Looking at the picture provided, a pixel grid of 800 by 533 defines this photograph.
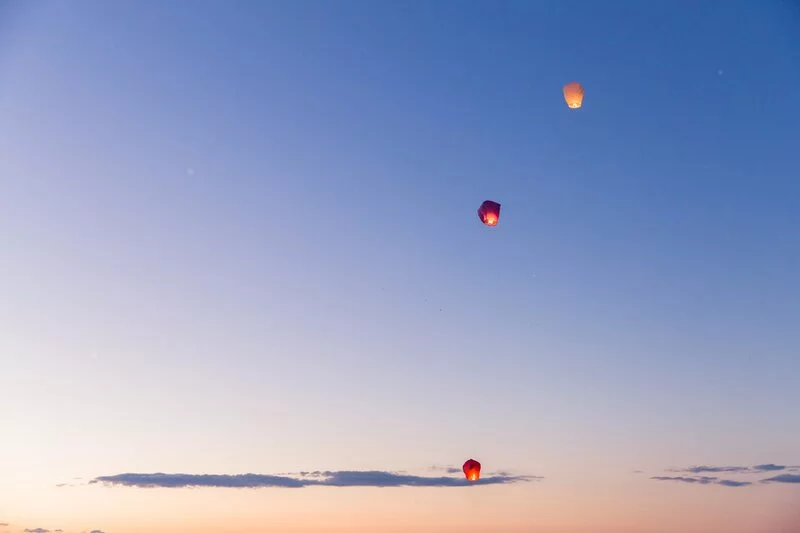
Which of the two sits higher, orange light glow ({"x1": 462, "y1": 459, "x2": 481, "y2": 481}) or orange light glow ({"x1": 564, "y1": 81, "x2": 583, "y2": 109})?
orange light glow ({"x1": 564, "y1": 81, "x2": 583, "y2": 109})

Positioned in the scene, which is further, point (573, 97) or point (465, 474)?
point (465, 474)

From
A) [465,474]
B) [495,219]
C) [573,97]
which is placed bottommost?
[465,474]

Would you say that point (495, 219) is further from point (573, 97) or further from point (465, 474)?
point (465, 474)

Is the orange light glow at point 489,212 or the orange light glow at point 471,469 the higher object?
the orange light glow at point 489,212

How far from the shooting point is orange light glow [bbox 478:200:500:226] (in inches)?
1331

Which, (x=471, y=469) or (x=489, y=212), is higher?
(x=489, y=212)

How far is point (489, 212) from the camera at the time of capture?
111ft

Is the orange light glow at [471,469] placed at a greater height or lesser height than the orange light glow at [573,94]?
lesser

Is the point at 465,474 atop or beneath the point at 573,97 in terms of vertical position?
beneath

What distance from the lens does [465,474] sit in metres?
34.5

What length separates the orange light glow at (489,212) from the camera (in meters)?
33.8

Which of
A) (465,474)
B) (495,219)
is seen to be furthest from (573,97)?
(465,474)

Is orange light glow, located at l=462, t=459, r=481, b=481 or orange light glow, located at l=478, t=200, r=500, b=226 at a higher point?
orange light glow, located at l=478, t=200, r=500, b=226

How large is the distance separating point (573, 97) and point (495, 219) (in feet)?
20.3
